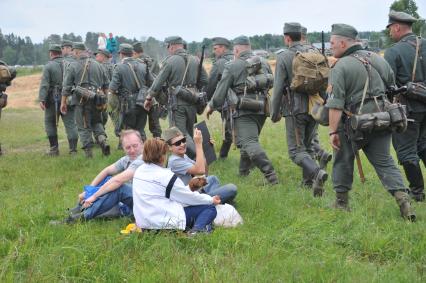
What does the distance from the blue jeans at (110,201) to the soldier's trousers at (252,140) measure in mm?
2583

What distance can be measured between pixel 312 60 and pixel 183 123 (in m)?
2.88

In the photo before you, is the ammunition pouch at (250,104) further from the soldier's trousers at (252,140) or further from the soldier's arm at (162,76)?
the soldier's arm at (162,76)

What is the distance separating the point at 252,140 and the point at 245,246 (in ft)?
11.4

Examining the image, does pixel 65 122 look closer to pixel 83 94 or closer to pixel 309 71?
pixel 83 94

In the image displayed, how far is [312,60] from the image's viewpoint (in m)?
7.20

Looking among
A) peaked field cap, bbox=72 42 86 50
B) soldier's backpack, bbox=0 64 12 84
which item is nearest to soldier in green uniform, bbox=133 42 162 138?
peaked field cap, bbox=72 42 86 50

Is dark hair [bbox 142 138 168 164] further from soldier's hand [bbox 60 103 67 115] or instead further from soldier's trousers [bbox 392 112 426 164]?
soldier's hand [bbox 60 103 67 115]

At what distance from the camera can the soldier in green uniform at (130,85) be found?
424 inches

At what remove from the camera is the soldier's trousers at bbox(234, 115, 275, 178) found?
8.06 meters

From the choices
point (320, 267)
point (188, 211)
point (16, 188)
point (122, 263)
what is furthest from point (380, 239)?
point (16, 188)

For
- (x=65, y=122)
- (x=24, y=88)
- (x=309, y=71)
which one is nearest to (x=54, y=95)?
(x=65, y=122)

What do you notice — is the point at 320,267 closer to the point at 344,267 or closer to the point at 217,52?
the point at 344,267

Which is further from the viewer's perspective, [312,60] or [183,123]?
[183,123]

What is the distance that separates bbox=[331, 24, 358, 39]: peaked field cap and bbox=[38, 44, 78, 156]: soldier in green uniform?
22.5ft
